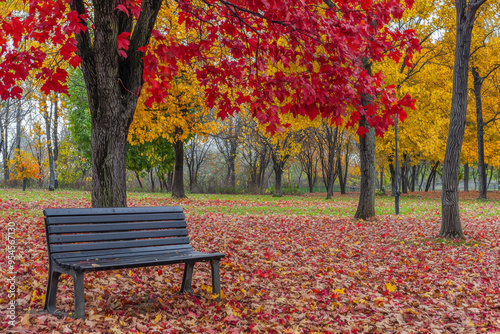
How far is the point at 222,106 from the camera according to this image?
4914 mm

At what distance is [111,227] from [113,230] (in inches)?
1.8

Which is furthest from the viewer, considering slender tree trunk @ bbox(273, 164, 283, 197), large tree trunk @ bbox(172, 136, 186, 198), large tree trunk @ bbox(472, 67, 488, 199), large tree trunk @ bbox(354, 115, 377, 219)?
slender tree trunk @ bbox(273, 164, 283, 197)

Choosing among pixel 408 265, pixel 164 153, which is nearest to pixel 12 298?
pixel 408 265

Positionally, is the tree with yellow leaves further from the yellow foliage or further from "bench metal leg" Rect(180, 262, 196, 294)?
"bench metal leg" Rect(180, 262, 196, 294)

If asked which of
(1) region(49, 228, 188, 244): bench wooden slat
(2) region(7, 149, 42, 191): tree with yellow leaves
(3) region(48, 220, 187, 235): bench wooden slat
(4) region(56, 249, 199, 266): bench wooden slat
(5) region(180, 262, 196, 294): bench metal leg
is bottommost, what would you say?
(5) region(180, 262, 196, 294): bench metal leg

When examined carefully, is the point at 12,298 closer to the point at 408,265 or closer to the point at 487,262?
the point at 408,265

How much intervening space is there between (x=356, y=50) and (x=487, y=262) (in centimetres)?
453

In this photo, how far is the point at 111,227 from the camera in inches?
155

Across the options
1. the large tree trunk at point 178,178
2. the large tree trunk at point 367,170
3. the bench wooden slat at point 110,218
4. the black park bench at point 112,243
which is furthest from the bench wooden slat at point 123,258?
the large tree trunk at point 178,178

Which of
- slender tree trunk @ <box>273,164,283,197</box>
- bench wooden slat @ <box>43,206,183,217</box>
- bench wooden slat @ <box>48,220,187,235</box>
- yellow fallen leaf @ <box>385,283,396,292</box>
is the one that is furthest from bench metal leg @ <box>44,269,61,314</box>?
slender tree trunk @ <box>273,164,283,197</box>

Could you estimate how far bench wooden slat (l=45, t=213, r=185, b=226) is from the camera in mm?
3576

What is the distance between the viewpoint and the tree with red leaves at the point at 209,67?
170 inches

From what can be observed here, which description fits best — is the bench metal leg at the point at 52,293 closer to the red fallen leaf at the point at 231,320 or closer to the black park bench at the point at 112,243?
the black park bench at the point at 112,243

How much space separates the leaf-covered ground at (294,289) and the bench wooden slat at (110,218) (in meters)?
0.83
